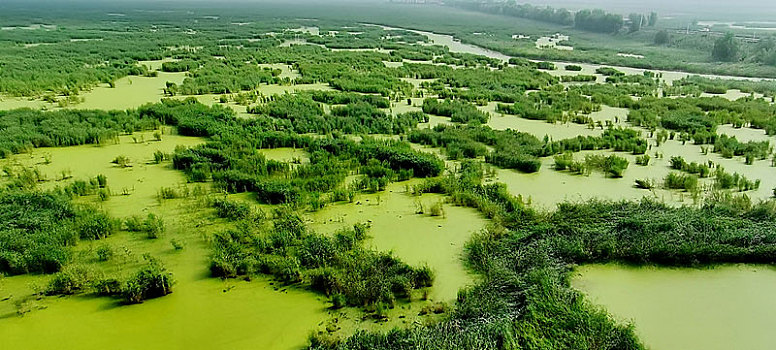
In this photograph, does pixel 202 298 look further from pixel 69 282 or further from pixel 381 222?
pixel 381 222

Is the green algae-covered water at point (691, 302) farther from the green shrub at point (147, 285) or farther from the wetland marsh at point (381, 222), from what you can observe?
the green shrub at point (147, 285)

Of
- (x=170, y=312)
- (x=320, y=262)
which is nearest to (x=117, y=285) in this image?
(x=170, y=312)

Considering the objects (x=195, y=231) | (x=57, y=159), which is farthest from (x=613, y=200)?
(x=57, y=159)

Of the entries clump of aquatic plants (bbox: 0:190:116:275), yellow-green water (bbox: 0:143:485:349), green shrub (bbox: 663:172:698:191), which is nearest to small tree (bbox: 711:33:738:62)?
green shrub (bbox: 663:172:698:191)

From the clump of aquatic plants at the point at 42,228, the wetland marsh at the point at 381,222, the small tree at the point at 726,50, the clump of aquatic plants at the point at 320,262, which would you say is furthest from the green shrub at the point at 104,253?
the small tree at the point at 726,50

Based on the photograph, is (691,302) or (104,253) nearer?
(691,302)

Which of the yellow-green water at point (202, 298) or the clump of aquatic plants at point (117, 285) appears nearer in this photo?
the yellow-green water at point (202, 298)

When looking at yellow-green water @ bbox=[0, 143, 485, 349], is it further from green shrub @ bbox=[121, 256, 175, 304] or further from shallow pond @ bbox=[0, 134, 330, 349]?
green shrub @ bbox=[121, 256, 175, 304]
